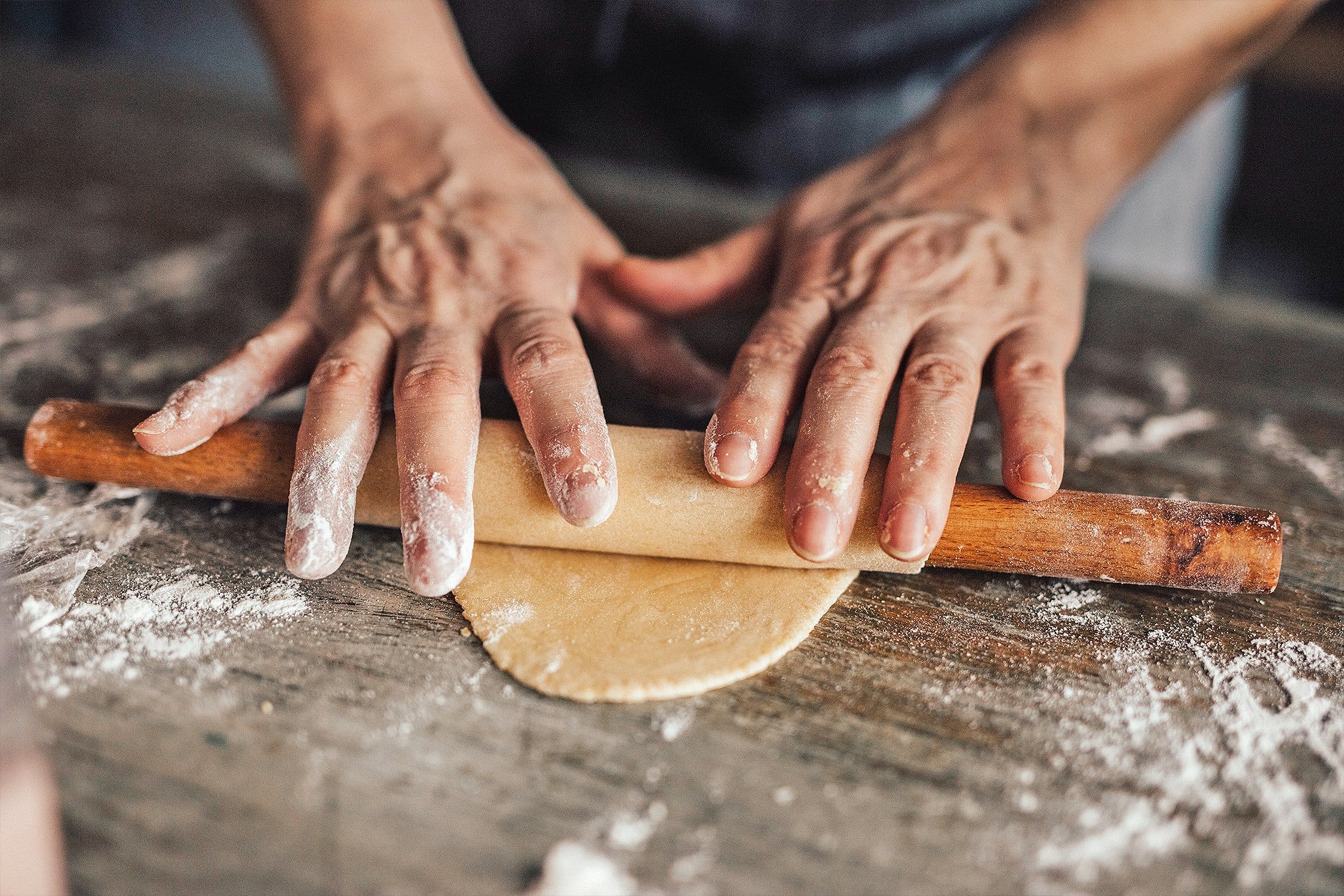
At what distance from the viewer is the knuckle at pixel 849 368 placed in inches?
46.3

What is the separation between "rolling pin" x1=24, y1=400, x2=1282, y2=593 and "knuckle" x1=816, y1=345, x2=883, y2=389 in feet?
0.36

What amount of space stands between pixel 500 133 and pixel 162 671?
3.90 feet

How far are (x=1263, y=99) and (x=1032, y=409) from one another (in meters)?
4.38

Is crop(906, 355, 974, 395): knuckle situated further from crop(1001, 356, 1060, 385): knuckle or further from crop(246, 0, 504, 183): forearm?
crop(246, 0, 504, 183): forearm

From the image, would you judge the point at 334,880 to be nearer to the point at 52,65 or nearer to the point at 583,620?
the point at 583,620

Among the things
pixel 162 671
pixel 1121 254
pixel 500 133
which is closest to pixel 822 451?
pixel 162 671

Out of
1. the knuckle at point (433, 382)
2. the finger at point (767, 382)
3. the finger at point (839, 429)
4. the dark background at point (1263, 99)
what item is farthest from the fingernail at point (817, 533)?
the dark background at point (1263, 99)

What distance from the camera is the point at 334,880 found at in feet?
2.61

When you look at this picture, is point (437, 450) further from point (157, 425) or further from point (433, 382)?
point (157, 425)

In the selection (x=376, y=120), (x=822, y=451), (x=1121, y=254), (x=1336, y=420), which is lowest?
(x=1121, y=254)

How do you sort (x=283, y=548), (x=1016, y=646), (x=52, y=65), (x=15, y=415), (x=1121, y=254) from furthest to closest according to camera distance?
→ (x=52, y=65) < (x=1121, y=254) < (x=15, y=415) < (x=283, y=548) < (x=1016, y=646)

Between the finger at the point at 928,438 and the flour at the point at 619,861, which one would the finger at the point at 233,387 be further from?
the finger at the point at 928,438

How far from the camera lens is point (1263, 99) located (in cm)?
439

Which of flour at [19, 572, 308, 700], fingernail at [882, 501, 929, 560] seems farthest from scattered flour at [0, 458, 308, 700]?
fingernail at [882, 501, 929, 560]
